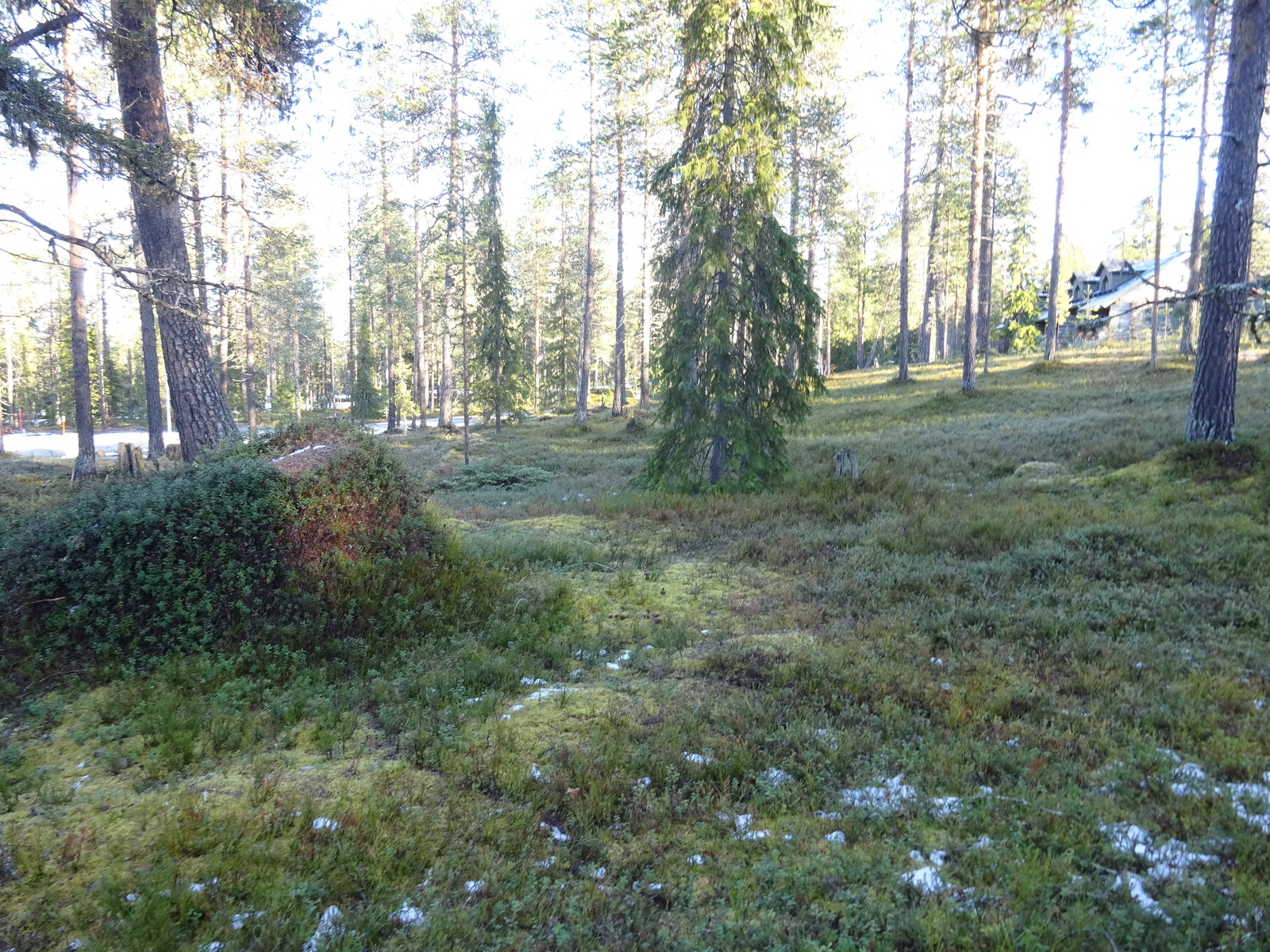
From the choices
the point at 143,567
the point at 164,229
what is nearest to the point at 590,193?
the point at 164,229

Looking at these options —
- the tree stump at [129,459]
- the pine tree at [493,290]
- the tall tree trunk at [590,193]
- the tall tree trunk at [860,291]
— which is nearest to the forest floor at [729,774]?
the tree stump at [129,459]

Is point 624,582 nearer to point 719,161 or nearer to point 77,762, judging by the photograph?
point 77,762

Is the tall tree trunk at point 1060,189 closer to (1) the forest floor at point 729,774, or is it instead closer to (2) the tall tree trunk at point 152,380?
(1) the forest floor at point 729,774

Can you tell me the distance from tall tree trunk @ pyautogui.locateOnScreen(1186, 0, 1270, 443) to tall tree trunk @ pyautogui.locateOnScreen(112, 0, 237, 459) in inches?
566

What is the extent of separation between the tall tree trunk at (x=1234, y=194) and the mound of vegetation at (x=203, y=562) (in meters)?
12.1

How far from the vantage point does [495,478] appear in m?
17.8

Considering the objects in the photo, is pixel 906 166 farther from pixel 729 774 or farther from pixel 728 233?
pixel 729 774

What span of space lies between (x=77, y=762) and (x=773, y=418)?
11756 mm

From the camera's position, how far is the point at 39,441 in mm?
41500

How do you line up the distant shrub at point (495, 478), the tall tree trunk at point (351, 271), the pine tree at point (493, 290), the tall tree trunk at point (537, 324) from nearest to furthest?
the distant shrub at point (495, 478) → the pine tree at point (493, 290) → the tall tree trunk at point (351, 271) → the tall tree trunk at point (537, 324)

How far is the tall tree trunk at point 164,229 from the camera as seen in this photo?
329 inches

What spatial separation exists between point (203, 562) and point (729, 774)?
5.12 metres

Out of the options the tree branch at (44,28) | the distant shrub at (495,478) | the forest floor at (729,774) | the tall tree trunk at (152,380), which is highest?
the tree branch at (44,28)

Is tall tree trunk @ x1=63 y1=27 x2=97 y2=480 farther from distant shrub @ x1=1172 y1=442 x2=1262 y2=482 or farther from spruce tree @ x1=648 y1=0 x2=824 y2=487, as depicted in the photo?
distant shrub @ x1=1172 y1=442 x2=1262 y2=482
